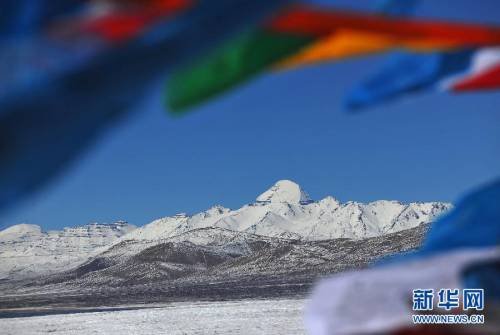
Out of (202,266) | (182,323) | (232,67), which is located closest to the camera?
(232,67)

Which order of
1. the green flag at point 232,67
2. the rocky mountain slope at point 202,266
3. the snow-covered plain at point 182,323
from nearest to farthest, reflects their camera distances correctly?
the green flag at point 232,67, the snow-covered plain at point 182,323, the rocky mountain slope at point 202,266

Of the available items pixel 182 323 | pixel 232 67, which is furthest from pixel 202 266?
pixel 232 67

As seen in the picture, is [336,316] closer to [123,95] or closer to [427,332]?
[427,332]

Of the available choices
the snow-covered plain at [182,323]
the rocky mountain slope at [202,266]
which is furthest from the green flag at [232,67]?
the rocky mountain slope at [202,266]

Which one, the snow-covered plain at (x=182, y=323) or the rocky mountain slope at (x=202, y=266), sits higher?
the rocky mountain slope at (x=202, y=266)

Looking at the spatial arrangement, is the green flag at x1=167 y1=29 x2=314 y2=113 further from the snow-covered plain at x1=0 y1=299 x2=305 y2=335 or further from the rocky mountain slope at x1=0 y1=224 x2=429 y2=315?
the rocky mountain slope at x1=0 y1=224 x2=429 y2=315

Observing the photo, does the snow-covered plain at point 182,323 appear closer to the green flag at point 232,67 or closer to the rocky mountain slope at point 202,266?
the green flag at point 232,67

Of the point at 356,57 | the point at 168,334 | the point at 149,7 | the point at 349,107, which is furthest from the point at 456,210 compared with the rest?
the point at 168,334

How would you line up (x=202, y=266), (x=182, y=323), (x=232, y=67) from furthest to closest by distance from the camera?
1. (x=202, y=266)
2. (x=182, y=323)
3. (x=232, y=67)

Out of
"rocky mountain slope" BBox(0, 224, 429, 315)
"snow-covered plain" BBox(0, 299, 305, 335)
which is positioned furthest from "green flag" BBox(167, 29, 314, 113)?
"rocky mountain slope" BBox(0, 224, 429, 315)

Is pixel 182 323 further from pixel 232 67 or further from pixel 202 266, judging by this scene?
pixel 202 266
